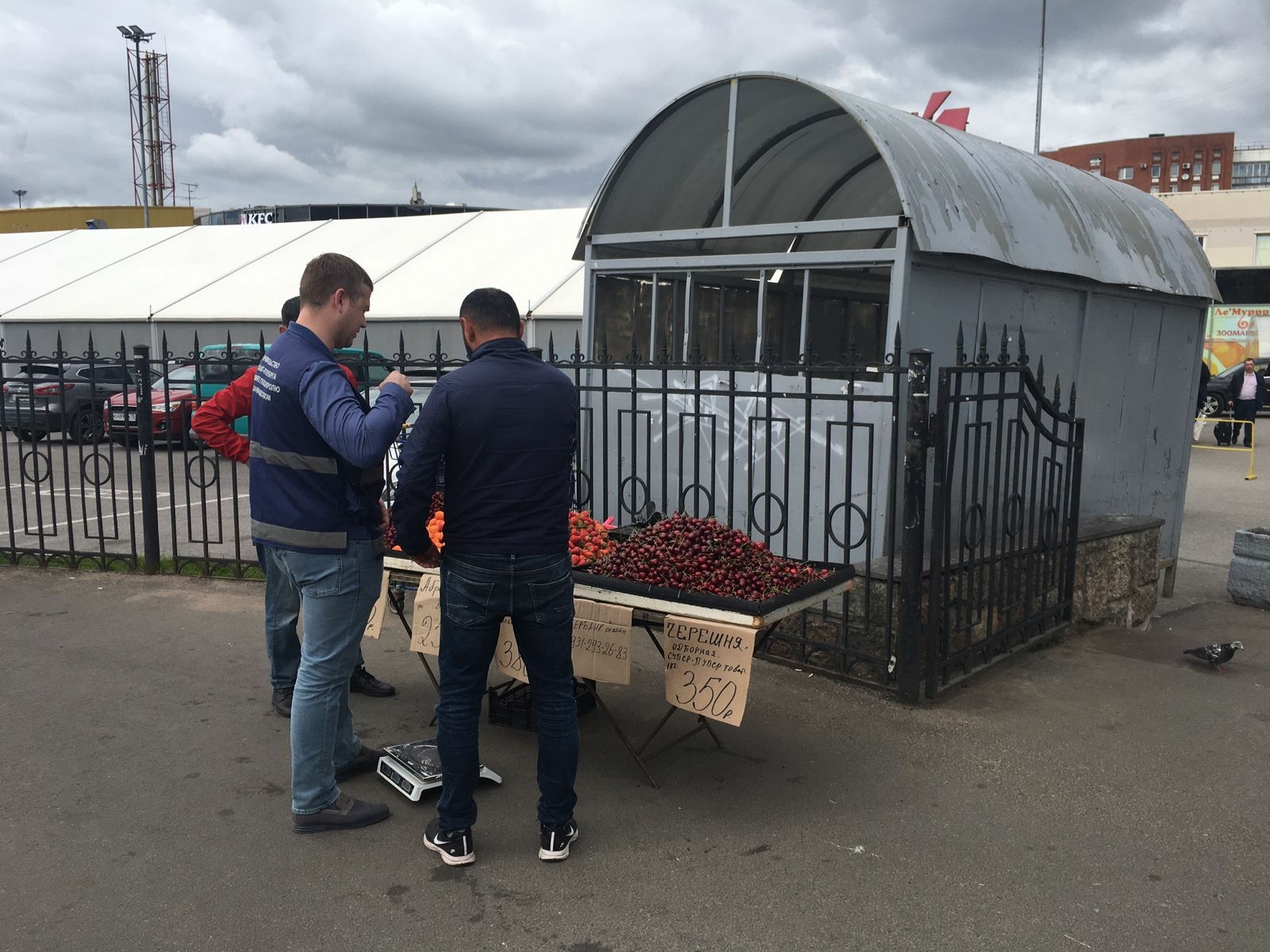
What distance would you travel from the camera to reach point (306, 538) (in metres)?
3.49

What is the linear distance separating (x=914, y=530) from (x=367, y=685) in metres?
2.97

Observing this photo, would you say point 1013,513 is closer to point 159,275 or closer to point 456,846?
point 456,846

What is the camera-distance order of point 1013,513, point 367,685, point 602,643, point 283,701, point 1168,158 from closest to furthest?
1. point 602,643
2. point 283,701
3. point 367,685
4. point 1013,513
5. point 1168,158

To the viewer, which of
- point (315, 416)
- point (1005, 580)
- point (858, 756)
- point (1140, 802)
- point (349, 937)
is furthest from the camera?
point (1005, 580)

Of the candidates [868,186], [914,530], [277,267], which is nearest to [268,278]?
[277,267]

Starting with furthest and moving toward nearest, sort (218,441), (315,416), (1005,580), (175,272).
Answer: (175,272) → (1005,580) → (218,441) → (315,416)

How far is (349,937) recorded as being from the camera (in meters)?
3.11

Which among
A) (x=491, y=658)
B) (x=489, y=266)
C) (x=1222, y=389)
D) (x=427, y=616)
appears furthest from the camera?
(x=1222, y=389)

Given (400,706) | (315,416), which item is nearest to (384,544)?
(315,416)

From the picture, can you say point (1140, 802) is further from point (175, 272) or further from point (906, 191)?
point (175, 272)

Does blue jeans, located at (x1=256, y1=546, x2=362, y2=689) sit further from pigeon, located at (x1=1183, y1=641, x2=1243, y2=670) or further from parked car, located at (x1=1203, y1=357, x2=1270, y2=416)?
parked car, located at (x1=1203, y1=357, x2=1270, y2=416)

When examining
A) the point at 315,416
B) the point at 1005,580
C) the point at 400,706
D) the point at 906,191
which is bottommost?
the point at 400,706

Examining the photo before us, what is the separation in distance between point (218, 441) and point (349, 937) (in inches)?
107

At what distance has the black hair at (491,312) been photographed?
3400 millimetres
